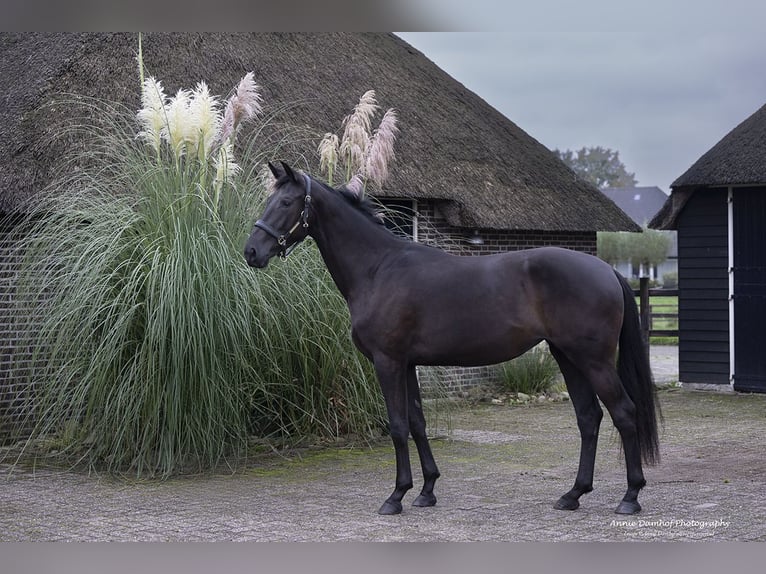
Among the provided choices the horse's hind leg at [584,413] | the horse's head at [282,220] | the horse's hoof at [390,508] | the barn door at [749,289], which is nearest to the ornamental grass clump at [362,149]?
the horse's head at [282,220]

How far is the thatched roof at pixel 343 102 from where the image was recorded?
9.62 metres

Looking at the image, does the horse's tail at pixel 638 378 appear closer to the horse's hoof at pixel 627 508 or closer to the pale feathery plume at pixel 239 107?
the horse's hoof at pixel 627 508

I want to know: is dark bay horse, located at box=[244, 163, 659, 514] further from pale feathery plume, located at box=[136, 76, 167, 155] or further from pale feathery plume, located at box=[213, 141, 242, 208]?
pale feathery plume, located at box=[136, 76, 167, 155]

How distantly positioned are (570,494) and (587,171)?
85.5 metres

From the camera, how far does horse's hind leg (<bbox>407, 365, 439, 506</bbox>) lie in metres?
6.44

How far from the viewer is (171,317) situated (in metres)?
7.18

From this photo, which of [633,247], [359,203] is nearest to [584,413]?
[359,203]

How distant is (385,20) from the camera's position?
7.07 meters

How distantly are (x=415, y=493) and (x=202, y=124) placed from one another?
10.8 feet

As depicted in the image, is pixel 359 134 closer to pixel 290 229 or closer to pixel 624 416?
pixel 290 229

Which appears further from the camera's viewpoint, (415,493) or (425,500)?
(415,493)

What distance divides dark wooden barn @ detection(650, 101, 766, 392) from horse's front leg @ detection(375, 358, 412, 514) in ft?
24.7

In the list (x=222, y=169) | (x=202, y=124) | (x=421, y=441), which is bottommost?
(x=421, y=441)

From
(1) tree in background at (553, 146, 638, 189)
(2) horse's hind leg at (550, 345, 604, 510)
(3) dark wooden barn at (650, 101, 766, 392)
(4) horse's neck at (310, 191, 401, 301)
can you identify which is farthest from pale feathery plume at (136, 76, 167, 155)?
(1) tree in background at (553, 146, 638, 189)
